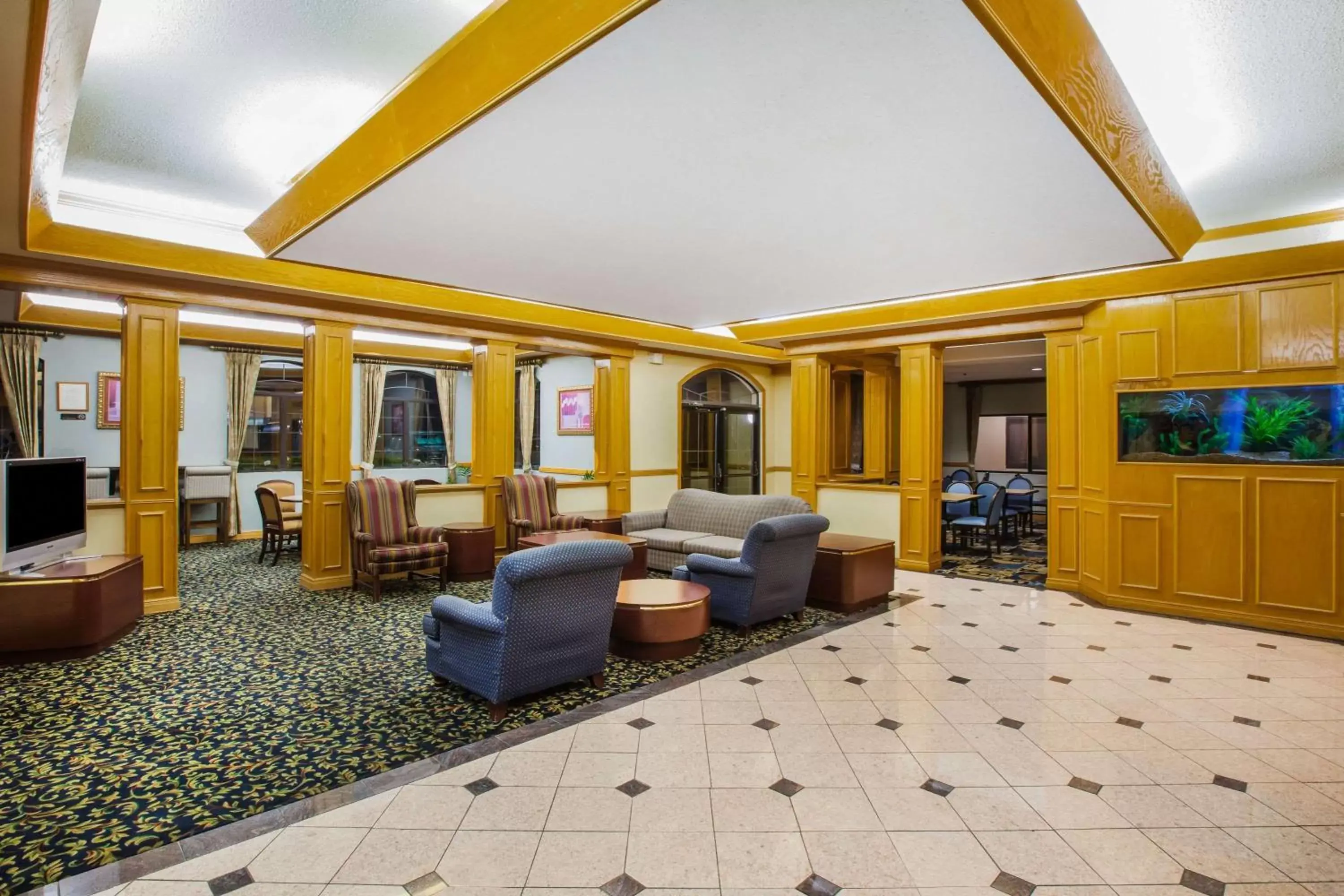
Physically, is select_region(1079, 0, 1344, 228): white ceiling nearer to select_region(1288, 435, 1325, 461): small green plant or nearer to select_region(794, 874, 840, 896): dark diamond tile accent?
select_region(1288, 435, 1325, 461): small green plant

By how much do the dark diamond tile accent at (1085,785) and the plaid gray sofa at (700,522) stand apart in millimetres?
3424

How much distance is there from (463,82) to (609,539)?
4.28 meters

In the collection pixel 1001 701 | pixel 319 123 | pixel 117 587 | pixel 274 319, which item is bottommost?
pixel 1001 701

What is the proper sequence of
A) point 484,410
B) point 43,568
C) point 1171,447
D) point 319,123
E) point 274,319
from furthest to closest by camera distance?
point 484,410, point 274,319, point 1171,447, point 43,568, point 319,123

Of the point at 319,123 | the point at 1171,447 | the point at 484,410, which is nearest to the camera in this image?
the point at 319,123

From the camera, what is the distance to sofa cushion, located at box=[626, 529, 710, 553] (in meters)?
6.71

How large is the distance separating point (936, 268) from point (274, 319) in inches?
231

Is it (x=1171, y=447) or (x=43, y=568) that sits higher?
(x=1171, y=447)

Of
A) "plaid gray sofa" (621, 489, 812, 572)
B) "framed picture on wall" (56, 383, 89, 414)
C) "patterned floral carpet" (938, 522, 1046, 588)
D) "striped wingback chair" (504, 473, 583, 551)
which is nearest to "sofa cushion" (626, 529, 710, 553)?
"plaid gray sofa" (621, 489, 812, 572)

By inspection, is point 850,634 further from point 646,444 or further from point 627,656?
point 646,444

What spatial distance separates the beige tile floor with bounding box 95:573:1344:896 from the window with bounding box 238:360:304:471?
8.53 meters

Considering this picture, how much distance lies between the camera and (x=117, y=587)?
4.50 metres

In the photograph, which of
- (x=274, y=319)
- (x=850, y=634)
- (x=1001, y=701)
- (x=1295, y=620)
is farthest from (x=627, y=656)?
(x=1295, y=620)

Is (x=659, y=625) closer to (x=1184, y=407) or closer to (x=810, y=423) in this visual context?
(x=1184, y=407)
